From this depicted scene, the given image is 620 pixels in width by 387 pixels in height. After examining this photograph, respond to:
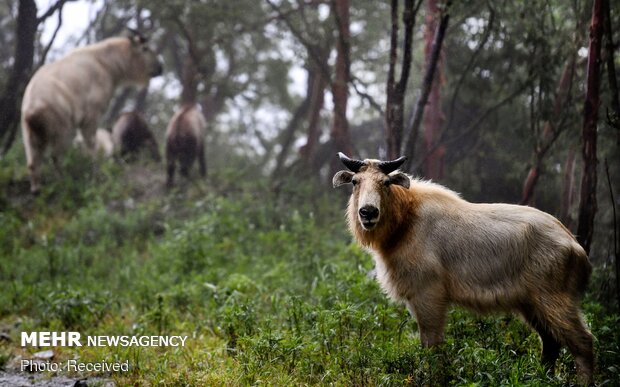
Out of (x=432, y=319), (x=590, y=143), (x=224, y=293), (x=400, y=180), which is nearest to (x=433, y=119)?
(x=590, y=143)

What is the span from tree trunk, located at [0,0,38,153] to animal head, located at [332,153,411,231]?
7.16m

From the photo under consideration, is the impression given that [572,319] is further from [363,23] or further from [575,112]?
[363,23]

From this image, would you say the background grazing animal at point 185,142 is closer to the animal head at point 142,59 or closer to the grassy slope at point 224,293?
the grassy slope at point 224,293

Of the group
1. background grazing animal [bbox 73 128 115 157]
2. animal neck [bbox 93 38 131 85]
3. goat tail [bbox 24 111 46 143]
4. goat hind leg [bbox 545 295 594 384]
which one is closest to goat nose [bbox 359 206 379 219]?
goat hind leg [bbox 545 295 594 384]

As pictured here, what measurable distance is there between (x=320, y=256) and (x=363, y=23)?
20.2 feet

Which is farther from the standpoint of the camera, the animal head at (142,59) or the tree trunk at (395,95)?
the animal head at (142,59)

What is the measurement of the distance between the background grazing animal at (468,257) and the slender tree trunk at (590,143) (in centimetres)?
155

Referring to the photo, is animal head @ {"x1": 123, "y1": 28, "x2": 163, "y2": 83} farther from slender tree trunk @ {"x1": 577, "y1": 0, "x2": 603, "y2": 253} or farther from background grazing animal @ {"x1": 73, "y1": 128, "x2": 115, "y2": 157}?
slender tree trunk @ {"x1": 577, "y1": 0, "x2": 603, "y2": 253}

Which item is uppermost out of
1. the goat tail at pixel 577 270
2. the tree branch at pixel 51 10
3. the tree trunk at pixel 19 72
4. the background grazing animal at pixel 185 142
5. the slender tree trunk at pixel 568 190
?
the tree branch at pixel 51 10

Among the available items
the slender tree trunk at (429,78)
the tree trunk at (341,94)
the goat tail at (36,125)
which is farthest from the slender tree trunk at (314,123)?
the goat tail at (36,125)

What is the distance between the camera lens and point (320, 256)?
7.71 meters

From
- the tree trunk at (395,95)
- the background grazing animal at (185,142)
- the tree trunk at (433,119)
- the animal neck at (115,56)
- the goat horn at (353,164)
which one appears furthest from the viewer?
the background grazing animal at (185,142)

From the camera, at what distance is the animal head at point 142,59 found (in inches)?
453

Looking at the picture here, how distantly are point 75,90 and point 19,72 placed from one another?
0.97 metres
